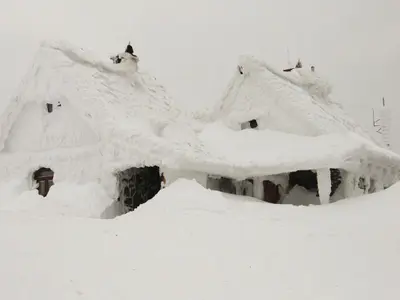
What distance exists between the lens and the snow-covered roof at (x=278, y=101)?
17.0m

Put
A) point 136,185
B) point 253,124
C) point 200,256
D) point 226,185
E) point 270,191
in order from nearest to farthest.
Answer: point 200,256, point 136,185, point 270,191, point 226,185, point 253,124

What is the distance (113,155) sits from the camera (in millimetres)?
15328

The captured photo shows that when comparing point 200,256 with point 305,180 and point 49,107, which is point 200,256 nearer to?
point 49,107

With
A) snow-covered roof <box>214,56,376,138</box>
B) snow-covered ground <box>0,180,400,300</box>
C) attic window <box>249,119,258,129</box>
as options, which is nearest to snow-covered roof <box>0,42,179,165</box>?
snow-covered roof <box>214,56,376,138</box>

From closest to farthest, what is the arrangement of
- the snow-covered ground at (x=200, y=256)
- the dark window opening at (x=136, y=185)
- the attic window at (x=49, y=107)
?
the snow-covered ground at (x=200, y=256) < the dark window opening at (x=136, y=185) < the attic window at (x=49, y=107)

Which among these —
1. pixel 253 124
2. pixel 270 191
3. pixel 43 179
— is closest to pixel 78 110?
pixel 43 179

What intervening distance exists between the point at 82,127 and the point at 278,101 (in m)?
6.91

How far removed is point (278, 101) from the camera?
17.6 meters

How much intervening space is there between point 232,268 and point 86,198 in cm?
798

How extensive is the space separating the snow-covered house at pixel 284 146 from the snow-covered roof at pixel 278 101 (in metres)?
0.03

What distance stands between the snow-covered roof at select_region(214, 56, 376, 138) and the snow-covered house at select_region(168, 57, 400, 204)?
1.3 inches

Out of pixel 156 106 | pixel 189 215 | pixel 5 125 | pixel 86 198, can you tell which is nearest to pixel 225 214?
pixel 189 215

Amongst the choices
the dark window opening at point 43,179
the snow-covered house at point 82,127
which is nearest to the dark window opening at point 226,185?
the snow-covered house at point 82,127

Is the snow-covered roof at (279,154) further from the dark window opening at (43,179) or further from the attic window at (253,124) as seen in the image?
the dark window opening at (43,179)
